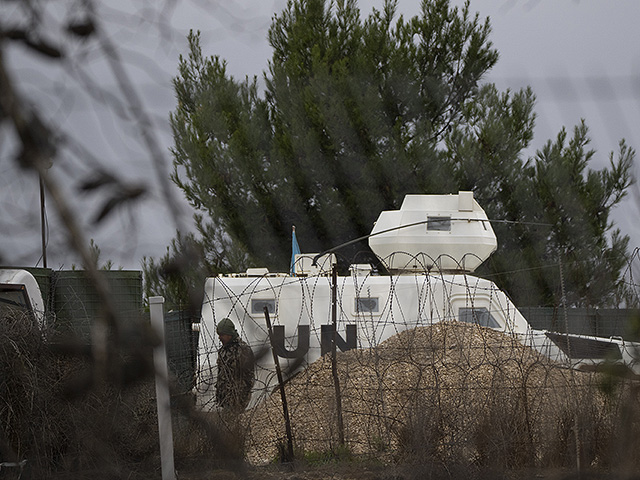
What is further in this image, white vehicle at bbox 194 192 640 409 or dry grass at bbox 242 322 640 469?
white vehicle at bbox 194 192 640 409

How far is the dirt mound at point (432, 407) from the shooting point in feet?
21.7

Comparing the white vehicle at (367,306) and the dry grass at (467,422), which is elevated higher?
the white vehicle at (367,306)

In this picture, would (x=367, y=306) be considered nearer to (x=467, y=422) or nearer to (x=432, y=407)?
(x=432, y=407)

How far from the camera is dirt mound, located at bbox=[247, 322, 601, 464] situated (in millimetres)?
6605

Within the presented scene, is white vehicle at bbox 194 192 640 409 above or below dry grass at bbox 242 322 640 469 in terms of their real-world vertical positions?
above

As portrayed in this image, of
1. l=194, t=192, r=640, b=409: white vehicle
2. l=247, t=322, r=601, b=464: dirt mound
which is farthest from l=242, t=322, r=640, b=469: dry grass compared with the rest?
l=194, t=192, r=640, b=409: white vehicle

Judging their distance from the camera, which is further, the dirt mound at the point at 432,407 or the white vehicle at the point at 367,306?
the white vehicle at the point at 367,306

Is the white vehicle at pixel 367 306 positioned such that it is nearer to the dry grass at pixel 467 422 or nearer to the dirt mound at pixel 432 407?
the dirt mound at pixel 432 407

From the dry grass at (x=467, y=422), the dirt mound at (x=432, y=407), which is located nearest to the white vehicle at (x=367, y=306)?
the dirt mound at (x=432, y=407)

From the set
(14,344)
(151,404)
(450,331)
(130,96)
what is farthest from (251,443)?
(130,96)

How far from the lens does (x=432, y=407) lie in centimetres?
669

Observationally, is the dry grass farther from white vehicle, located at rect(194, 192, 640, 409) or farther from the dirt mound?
white vehicle, located at rect(194, 192, 640, 409)

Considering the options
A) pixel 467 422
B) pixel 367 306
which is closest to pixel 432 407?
pixel 467 422

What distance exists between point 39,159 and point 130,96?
18 centimetres
